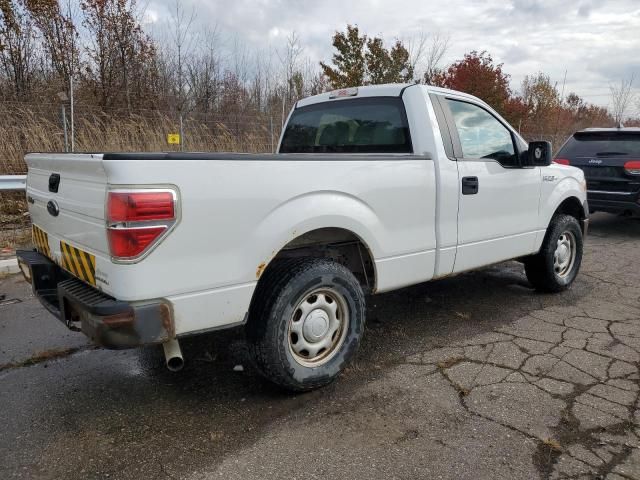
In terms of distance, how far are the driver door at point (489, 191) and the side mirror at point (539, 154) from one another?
0.35 ft

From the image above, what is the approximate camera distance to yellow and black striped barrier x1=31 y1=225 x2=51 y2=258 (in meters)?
3.21

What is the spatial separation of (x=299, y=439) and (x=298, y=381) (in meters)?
0.40

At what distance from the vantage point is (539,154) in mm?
4332

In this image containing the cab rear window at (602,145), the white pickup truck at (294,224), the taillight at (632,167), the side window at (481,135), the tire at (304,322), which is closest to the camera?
the white pickup truck at (294,224)

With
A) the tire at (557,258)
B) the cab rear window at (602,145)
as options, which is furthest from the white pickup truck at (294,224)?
the cab rear window at (602,145)

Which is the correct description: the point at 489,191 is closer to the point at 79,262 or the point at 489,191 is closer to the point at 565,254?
the point at 565,254

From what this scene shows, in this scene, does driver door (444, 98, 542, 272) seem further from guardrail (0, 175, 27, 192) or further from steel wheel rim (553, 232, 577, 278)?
guardrail (0, 175, 27, 192)

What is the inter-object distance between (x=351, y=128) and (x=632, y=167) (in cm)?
578

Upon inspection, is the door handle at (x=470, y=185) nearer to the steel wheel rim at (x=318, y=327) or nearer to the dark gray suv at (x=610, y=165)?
the steel wheel rim at (x=318, y=327)

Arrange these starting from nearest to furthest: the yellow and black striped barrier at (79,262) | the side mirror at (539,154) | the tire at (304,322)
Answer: the yellow and black striped barrier at (79,262), the tire at (304,322), the side mirror at (539,154)

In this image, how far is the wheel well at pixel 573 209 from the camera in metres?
5.21

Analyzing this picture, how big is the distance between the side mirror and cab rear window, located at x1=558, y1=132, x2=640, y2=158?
458 centimetres

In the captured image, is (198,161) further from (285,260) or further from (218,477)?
(218,477)

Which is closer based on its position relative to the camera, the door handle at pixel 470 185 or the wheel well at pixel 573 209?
the door handle at pixel 470 185
